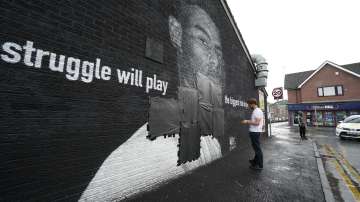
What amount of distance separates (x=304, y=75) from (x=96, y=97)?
1386 inches

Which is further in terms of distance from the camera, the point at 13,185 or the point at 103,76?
the point at 103,76

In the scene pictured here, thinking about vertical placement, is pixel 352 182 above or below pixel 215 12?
below

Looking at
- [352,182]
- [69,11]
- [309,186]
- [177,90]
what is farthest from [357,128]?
[69,11]

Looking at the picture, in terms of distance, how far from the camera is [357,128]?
10.6 metres

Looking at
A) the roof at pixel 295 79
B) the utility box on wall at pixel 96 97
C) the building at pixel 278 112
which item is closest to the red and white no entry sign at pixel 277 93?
the utility box on wall at pixel 96 97

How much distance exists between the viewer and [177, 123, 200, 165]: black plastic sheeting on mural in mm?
4281

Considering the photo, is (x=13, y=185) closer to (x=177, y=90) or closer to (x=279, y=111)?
(x=177, y=90)

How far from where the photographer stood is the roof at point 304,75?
23947 millimetres

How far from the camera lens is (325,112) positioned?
24047 mm

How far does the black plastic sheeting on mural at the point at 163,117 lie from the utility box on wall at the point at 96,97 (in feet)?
0.07

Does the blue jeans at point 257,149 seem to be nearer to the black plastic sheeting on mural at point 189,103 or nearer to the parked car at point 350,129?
the black plastic sheeting on mural at point 189,103

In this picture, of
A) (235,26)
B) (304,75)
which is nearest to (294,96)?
(304,75)

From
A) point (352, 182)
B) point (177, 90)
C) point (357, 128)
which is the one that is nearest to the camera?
point (352, 182)

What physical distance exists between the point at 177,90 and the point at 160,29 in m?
1.44
